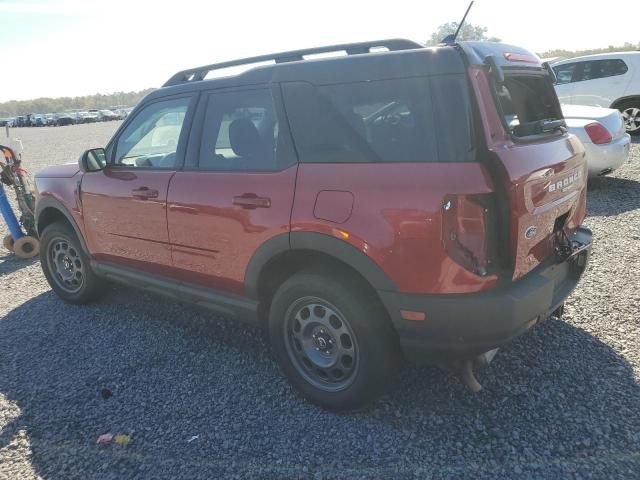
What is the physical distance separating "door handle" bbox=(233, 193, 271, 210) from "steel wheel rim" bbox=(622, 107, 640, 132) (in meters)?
11.1

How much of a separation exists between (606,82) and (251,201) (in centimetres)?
1074

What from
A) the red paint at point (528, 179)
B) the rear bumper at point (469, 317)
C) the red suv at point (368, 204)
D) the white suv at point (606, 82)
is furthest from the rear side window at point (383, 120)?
the white suv at point (606, 82)

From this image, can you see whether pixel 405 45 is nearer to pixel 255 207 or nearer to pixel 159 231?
pixel 255 207

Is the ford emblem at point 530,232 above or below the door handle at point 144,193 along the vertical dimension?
below

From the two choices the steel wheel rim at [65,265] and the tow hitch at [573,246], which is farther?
the steel wheel rim at [65,265]

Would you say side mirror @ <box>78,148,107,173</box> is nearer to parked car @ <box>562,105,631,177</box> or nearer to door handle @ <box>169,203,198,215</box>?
door handle @ <box>169,203,198,215</box>

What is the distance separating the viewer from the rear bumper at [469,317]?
7.48 feet

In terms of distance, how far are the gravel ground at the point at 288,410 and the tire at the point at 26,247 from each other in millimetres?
2648

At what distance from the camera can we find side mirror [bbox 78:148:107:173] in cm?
394

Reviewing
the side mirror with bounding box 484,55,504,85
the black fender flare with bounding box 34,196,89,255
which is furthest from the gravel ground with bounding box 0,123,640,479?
the side mirror with bounding box 484,55,504,85

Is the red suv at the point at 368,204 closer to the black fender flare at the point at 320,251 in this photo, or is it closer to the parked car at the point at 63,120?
the black fender flare at the point at 320,251

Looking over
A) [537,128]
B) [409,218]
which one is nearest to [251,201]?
[409,218]

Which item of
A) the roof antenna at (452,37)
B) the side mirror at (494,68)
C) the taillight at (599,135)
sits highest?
the roof antenna at (452,37)

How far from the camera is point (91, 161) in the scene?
13.0ft
